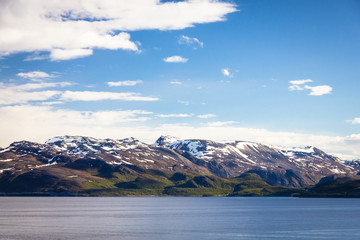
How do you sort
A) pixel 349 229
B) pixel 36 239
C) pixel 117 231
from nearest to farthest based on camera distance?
pixel 36 239 → pixel 117 231 → pixel 349 229

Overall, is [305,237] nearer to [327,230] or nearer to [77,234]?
[327,230]

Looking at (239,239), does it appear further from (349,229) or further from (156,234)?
(349,229)

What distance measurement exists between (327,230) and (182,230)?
39165mm

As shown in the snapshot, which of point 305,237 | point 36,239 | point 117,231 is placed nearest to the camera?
point 36,239

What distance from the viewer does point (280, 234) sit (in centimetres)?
10425

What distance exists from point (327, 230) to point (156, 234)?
4707 centimetres

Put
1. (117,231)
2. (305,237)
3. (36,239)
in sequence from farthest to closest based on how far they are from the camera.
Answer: (117,231) < (305,237) < (36,239)

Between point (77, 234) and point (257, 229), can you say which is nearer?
point (77, 234)

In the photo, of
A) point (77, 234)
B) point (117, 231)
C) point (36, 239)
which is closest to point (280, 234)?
point (117, 231)

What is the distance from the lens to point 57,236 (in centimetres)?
9681

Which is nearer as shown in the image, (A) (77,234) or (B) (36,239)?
(B) (36,239)

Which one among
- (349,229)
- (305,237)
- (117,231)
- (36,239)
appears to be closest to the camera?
(36,239)

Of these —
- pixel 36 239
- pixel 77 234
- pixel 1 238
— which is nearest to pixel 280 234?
pixel 77 234

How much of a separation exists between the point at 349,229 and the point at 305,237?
26.1 metres
